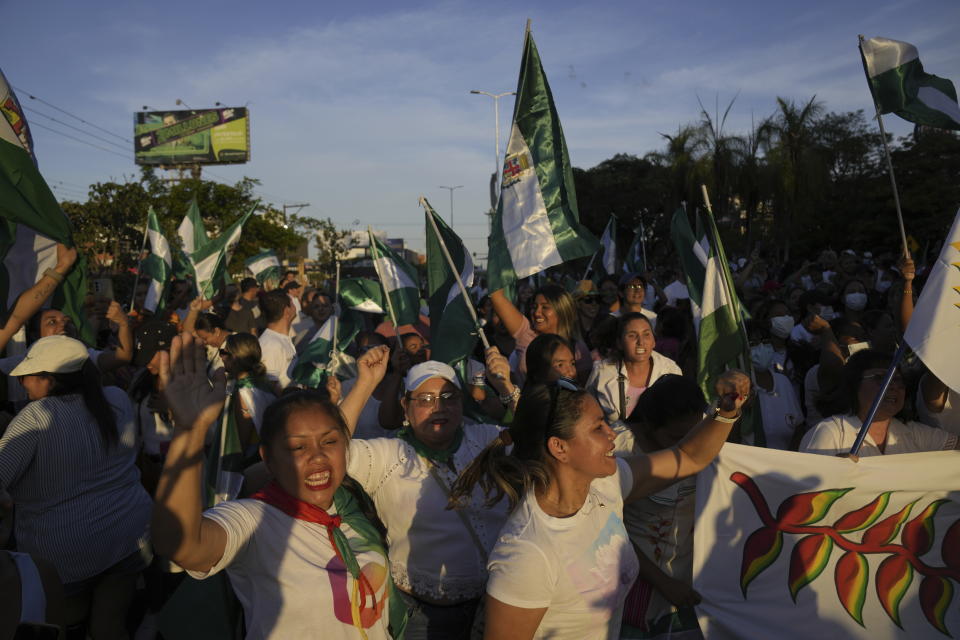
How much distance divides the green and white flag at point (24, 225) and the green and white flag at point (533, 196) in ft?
9.20

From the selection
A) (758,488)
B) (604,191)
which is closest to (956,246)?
(758,488)

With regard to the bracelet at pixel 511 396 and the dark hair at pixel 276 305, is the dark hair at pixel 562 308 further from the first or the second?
the dark hair at pixel 276 305

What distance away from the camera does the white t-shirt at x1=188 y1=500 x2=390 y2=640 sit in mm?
2330

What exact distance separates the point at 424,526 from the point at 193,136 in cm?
6439

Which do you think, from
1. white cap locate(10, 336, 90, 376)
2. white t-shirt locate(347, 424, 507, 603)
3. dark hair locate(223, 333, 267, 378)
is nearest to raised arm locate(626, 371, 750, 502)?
white t-shirt locate(347, 424, 507, 603)

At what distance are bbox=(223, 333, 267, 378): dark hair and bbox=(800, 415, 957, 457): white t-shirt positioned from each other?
3.71m

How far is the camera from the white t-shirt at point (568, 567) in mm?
2275

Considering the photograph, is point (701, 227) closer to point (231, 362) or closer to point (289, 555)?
point (231, 362)

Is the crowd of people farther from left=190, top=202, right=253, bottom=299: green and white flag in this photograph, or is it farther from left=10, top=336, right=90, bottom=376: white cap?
left=190, top=202, right=253, bottom=299: green and white flag

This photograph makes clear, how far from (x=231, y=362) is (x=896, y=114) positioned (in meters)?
4.78

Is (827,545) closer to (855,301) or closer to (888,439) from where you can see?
(888,439)

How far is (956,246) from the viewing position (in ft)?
10.2

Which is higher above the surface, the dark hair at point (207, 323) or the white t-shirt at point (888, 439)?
the dark hair at point (207, 323)

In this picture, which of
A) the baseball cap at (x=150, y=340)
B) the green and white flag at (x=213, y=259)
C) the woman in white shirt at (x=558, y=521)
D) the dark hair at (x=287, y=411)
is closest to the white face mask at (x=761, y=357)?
the woman in white shirt at (x=558, y=521)
